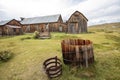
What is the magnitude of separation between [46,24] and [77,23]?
35.8ft

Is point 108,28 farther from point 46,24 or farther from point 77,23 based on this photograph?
point 46,24

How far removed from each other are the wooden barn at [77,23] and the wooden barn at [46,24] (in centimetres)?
350

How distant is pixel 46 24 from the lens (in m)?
47.3

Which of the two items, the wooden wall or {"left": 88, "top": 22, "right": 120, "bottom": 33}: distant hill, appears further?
{"left": 88, "top": 22, "right": 120, "bottom": 33}: distant hill

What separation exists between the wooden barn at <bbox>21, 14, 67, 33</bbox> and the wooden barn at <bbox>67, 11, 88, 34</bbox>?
3.50 metres

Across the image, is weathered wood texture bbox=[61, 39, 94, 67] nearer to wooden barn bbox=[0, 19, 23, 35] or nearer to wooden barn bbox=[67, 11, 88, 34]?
wooden barn bbox=[67, 11, 88, 34]

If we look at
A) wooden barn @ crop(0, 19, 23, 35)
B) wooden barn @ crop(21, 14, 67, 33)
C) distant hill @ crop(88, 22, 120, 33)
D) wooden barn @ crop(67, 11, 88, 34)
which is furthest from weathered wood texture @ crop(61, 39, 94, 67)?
distant hill @ crop(88, 22, 120, 33)

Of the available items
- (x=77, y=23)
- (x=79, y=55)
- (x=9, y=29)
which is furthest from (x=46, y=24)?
(x=79, y=55)

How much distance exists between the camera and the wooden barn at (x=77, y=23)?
41438 millimetres

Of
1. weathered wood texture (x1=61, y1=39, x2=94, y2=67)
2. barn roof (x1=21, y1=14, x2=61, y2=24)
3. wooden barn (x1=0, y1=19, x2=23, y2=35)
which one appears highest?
barn roof (x1=21, y1=14, x2=61, y2=24)

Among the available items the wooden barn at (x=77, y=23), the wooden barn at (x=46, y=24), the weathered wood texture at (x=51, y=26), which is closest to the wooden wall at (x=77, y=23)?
the wooden barn at (x=77, y=23)

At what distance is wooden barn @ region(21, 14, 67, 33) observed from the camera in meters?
46.2

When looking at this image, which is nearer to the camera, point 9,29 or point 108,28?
point 9,29

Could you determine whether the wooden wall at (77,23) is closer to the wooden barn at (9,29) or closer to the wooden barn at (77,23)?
the wooden barn at (77,23)
